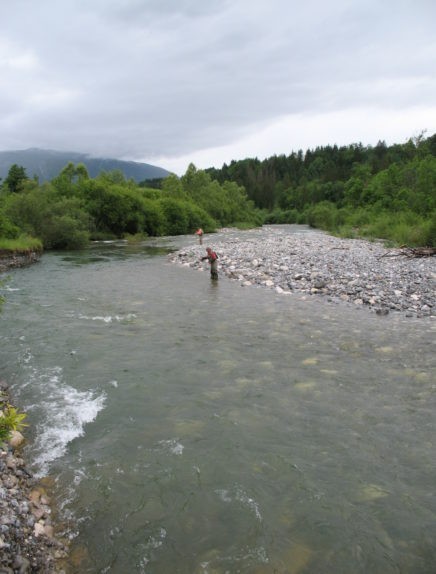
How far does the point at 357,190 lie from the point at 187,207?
40.4 m

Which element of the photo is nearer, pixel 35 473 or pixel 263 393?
pixel 35 473

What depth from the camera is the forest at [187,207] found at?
41.6 metres

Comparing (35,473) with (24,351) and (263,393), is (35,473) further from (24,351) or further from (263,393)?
(24,351)

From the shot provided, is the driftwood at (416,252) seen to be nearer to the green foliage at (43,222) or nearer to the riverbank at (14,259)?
the riverbank at (14,259)

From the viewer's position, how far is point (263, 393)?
28.0 feet

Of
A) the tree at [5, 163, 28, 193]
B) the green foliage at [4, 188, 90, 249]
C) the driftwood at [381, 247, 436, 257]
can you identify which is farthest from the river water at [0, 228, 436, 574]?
the tree at [5, 163, 28, 193]

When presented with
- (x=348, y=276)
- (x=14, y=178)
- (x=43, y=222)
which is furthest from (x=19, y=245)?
(x=14, y=178)

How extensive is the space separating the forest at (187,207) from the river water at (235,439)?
76.9ft

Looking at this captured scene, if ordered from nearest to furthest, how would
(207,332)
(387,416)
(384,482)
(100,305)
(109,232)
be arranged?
(384,482)
(387,416)
(207,332)
(100,305)
(109,232)

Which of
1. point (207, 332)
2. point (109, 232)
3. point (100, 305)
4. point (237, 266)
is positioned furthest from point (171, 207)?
point (207, 332)

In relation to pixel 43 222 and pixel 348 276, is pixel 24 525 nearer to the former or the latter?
pixel 348 276

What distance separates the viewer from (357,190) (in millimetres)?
91125

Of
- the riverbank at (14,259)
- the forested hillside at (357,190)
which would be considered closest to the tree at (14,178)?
the riverbank at (14,259)

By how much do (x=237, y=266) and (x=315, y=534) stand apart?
2188cm
